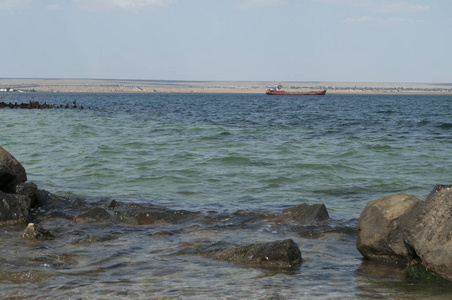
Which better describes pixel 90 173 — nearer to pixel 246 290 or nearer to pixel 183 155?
pixel 183 155

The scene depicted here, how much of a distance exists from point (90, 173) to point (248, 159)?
5.92 meters

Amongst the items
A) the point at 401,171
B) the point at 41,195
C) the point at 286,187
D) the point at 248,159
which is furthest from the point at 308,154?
the point at 41,195

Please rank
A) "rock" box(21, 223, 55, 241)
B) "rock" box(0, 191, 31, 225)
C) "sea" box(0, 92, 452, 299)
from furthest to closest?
"rock" box(0, 191, 31, 225)
"rock" box(21, 223, 55, 241)
"sea" box(0, 92, 452, 299)

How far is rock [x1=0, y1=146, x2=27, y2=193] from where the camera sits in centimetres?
1086

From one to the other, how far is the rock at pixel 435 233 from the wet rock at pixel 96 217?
5690mm

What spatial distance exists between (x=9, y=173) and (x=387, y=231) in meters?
7.57

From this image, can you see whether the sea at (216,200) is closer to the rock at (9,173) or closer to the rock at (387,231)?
the rock at (387,231)

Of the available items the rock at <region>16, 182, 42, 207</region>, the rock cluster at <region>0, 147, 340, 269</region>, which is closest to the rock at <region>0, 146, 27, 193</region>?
the rock cluster at <region>0, 147, 340, 269</region>

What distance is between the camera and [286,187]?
14383mm

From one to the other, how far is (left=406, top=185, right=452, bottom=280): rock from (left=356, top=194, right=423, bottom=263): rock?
43 centimetres

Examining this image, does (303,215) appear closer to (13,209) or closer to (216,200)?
(216,200)

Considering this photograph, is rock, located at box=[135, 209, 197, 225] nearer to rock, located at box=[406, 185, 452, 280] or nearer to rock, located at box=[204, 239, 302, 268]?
rock, located at box=[204, 239, 302, 268]

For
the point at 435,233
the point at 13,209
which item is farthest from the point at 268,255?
the point at 13,209

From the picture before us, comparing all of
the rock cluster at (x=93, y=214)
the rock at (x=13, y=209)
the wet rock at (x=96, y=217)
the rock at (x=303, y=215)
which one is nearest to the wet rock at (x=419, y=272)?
the rock cluster at (x=93, y=214)
